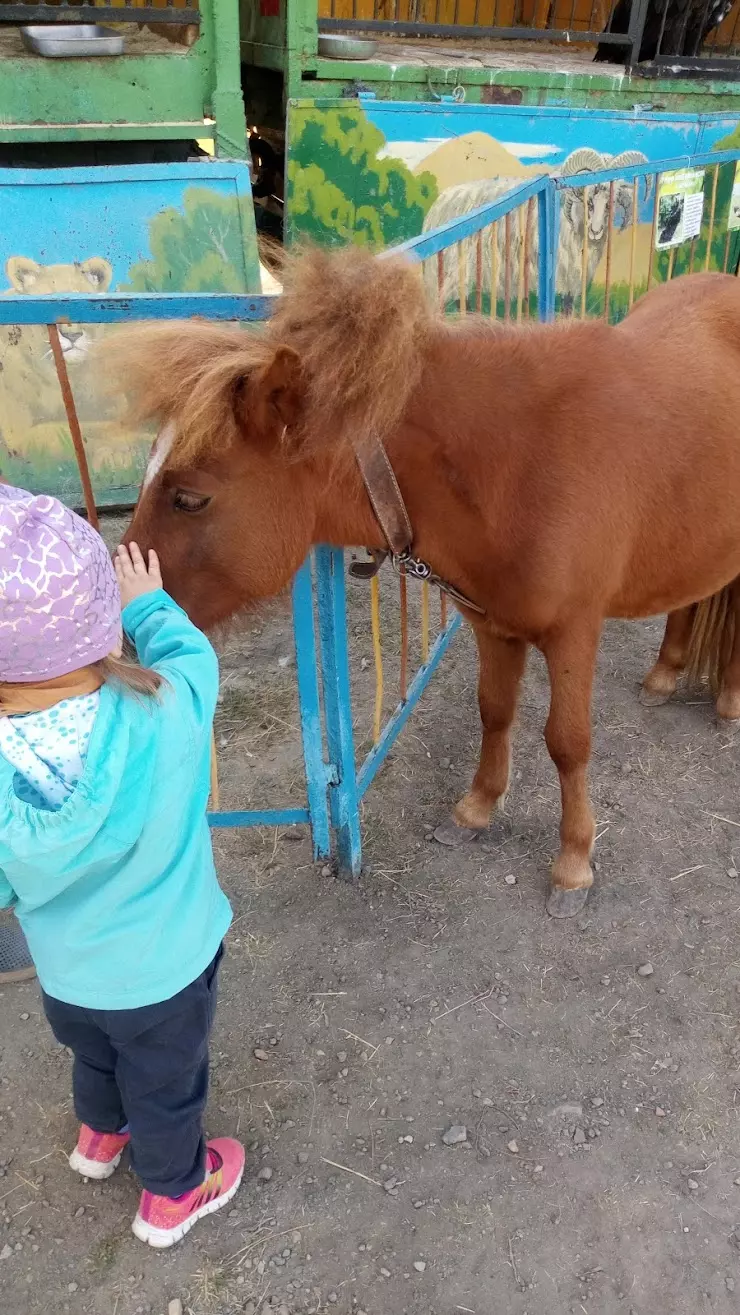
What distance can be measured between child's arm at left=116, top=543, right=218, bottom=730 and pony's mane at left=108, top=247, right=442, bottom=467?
29 cm

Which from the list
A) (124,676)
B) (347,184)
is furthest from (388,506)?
(347,184)

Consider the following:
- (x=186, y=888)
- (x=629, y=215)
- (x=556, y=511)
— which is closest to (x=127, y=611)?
(x=186, y=888)

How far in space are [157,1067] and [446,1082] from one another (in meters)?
0.98

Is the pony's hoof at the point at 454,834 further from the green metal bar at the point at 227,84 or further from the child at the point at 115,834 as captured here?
the green metal bar at the point at 227,84

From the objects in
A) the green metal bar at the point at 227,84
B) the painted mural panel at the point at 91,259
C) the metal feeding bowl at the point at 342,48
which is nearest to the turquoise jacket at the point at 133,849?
the painted mural panel at the point at 91,259

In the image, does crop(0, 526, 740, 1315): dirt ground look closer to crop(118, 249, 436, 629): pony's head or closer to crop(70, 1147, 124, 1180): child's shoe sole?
crop(70, 1147, 124, 1180): child's shoe sole

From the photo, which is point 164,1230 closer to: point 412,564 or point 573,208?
point 412,564

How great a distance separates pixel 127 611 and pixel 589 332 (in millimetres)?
1592

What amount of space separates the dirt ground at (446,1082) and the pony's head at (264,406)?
1.76 feet

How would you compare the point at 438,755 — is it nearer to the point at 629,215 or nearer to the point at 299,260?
the point at 299,260

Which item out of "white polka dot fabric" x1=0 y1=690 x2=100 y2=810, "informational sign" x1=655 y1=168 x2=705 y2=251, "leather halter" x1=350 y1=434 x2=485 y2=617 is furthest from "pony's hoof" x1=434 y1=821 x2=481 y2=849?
"informational sign" x1=655 y1=168 x2=705 y2=251

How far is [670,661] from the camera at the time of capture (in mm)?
3814

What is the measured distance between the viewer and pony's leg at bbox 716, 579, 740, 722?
143 inches

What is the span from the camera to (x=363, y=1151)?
2158 millimetres
